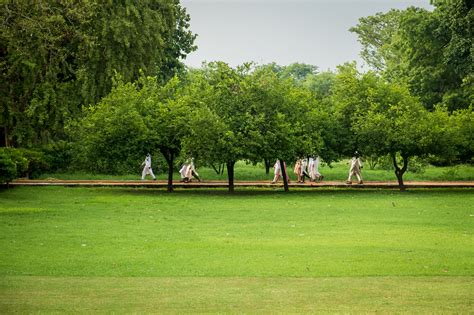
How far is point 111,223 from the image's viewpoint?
23.8 meters

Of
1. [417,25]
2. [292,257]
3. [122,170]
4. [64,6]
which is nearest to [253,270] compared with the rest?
[292,257]

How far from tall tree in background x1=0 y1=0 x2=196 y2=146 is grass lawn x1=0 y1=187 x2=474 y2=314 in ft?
38.4

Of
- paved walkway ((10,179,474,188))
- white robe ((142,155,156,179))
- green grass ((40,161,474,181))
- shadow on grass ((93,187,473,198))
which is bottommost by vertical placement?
shadow on grass ((93,187,473,198))

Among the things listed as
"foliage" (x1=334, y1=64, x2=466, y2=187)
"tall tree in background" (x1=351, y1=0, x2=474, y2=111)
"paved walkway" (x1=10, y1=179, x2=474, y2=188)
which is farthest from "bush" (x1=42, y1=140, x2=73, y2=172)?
"tall tree in background" (x1=351, y1=0, x2=474, y2=111)

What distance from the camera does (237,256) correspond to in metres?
17.1

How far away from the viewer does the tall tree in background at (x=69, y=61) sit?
41.4 metres

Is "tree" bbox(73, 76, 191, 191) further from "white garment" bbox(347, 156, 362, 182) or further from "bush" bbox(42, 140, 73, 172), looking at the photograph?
"white garment" bbox(347, 156, 362, 182)

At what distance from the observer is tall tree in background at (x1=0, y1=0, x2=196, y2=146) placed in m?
41.4

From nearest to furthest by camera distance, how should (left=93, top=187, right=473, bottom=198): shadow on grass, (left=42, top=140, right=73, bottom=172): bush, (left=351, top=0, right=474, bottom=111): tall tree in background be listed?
(left=93, top=187, right=473, bottom=198): shadow on grass
(left=42, top=140, right=73, bottom=172): bush
(left=351, top=0, right=474, bottom=111): tall tree in background

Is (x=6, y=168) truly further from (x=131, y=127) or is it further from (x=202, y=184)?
(x=202, y=184)

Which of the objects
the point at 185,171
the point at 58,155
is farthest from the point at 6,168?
the point at 58,155

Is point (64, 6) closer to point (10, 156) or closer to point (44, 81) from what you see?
point (44, 81)

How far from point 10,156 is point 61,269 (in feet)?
68.2

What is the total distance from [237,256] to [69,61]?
30453 mm
